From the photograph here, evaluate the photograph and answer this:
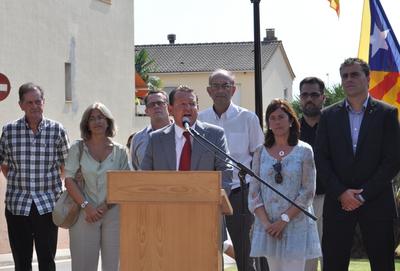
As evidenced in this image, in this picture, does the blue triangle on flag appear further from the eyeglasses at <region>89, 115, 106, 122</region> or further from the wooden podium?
the wooden podium

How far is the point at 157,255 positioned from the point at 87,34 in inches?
623

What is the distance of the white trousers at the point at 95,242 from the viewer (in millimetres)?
8500

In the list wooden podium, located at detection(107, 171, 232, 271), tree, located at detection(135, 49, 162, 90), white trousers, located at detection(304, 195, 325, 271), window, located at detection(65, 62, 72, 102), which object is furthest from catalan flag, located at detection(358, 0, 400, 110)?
tree, located at detection(135, 49, 162, 90)

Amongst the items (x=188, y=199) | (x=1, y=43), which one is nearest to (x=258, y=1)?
(x=188, y=199)

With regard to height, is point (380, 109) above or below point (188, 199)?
above

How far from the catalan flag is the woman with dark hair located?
374 centimetres

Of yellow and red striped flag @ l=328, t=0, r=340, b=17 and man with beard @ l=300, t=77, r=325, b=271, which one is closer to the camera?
man with beard @ l=300, t=77, r=325, b=271

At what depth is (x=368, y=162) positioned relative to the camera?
7.80m

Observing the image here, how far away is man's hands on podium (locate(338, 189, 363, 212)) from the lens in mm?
7699

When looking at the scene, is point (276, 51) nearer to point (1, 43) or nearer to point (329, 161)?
point (1, 43)

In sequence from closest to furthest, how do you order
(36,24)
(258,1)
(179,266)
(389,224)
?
1. (179,266)
2. (389,224)
3. (258,1)
4. (36,24)

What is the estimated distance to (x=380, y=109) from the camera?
789cm

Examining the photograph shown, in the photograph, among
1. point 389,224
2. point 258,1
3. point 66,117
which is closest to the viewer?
point 389,224

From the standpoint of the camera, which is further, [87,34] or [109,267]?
[87,34]
